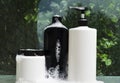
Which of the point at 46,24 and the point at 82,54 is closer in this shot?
the point at 82,54

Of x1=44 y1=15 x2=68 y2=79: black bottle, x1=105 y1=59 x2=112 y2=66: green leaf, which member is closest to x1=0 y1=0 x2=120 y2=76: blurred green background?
x1=105 y1=59 x2=112 y2=66: green leaf

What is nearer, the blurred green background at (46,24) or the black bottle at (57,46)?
the black bottle at (57,46)

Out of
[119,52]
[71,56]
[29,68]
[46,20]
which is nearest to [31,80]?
[29,68]

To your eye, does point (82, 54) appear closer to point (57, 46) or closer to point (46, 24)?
Answer: point (57, 46)

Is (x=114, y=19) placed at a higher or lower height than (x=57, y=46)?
higher

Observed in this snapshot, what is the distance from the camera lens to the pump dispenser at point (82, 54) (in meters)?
0.86

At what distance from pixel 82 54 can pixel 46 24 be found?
0.26 m

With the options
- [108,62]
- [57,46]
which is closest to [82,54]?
[57,46]

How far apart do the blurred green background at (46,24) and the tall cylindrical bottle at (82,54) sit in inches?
7.3

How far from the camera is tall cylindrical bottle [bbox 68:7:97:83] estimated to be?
0.86 meters

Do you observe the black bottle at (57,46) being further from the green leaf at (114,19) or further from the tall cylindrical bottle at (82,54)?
the green leaf at (114,19)

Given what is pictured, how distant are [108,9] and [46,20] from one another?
265 mm

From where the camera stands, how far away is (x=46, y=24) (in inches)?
41.2

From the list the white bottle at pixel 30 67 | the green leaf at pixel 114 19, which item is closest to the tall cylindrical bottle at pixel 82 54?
A: the white bottle at pixel 30 67
